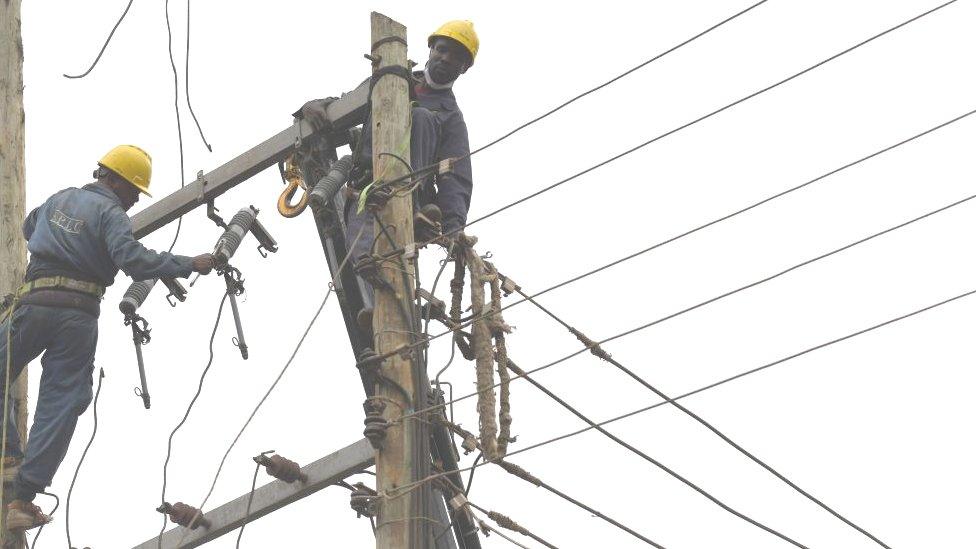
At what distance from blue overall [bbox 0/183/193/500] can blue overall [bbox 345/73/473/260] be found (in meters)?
1.00

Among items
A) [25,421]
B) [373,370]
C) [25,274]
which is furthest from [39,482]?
[373,370]

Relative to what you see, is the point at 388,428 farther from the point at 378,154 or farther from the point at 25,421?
the point at 25,421

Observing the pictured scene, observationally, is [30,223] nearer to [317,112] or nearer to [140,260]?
[140,260]

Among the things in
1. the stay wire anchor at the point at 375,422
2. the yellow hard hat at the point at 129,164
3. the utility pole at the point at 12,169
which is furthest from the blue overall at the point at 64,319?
the stay wire anchor at the point at 375,422

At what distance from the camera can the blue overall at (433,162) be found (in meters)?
9.32

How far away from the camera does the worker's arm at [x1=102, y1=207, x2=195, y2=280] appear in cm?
954

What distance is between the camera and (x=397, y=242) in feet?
28.6

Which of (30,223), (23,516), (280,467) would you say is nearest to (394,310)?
(280,467)

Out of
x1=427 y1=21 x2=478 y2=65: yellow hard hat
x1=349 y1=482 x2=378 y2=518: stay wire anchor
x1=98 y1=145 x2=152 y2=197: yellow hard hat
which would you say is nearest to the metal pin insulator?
x1=349 y1=482 x2=378 y2=518: stay wire anchor

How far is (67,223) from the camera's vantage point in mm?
9883

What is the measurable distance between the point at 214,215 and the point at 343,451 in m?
1.95

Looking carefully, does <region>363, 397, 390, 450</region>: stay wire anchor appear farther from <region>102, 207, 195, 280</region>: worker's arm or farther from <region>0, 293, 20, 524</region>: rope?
<region>0, 293, 20, 524</region>: rope

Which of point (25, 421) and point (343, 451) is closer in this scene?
point (343, 451)

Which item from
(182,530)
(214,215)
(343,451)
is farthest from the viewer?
(214,215)
